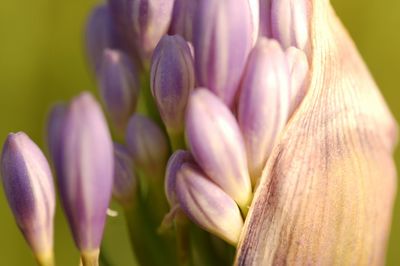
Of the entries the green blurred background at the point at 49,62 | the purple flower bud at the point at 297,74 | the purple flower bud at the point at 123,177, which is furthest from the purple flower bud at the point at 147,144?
the green blurred background at the point at 49,62

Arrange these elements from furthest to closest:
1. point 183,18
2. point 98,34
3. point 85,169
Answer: point 98,34 → point 183,18 → point 85,169

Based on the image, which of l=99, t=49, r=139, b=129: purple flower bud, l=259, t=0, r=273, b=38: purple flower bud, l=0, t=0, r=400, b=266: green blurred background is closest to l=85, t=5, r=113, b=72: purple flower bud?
l=99, t=49, r=139, b=129: purple flower bud

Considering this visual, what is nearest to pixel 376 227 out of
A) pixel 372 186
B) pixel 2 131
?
pixel 372 186

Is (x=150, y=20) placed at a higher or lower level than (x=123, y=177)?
higher

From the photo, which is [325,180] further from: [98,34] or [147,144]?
[98,34]

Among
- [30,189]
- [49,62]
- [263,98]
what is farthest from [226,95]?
[49,62]

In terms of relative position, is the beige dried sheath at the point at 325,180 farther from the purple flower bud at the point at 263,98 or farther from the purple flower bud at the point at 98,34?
the purple flower bud at the point at 98,34

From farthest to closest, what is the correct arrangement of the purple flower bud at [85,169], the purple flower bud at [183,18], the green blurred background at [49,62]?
the green blurred background at [49,62] < the purple flower bud at [183,18] < the purple flower bud at [85,169]
